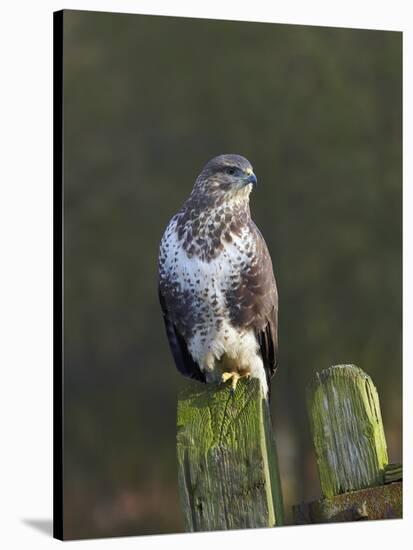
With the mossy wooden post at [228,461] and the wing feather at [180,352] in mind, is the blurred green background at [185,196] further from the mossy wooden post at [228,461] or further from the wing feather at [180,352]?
the mossy wooden post at [228,461]

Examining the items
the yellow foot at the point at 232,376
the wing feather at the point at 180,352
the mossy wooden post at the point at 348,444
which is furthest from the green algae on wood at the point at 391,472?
the wing feather at the point at 180,352

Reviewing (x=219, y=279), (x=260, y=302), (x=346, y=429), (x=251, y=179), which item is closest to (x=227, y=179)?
(x=251, y=179)

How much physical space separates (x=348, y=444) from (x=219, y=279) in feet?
4.11

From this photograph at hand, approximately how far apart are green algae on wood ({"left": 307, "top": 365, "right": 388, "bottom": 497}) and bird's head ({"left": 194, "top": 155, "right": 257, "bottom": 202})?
135 cm

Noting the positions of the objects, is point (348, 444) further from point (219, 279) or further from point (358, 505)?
point (219, 279)

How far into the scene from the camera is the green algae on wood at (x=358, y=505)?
5.84 meters

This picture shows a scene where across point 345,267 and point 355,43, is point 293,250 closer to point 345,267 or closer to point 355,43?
point 345,267

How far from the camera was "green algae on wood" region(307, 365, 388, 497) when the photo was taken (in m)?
5.73

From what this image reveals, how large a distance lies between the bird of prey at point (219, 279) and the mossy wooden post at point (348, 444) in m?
0.86

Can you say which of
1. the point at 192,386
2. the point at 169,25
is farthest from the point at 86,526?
the point at 169,25

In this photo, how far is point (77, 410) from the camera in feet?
21.6

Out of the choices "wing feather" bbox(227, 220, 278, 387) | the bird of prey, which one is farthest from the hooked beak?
"wing feather" bbox(227, 220, 278, 387)

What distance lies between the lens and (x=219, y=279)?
21.7 ft

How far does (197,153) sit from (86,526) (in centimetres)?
214
